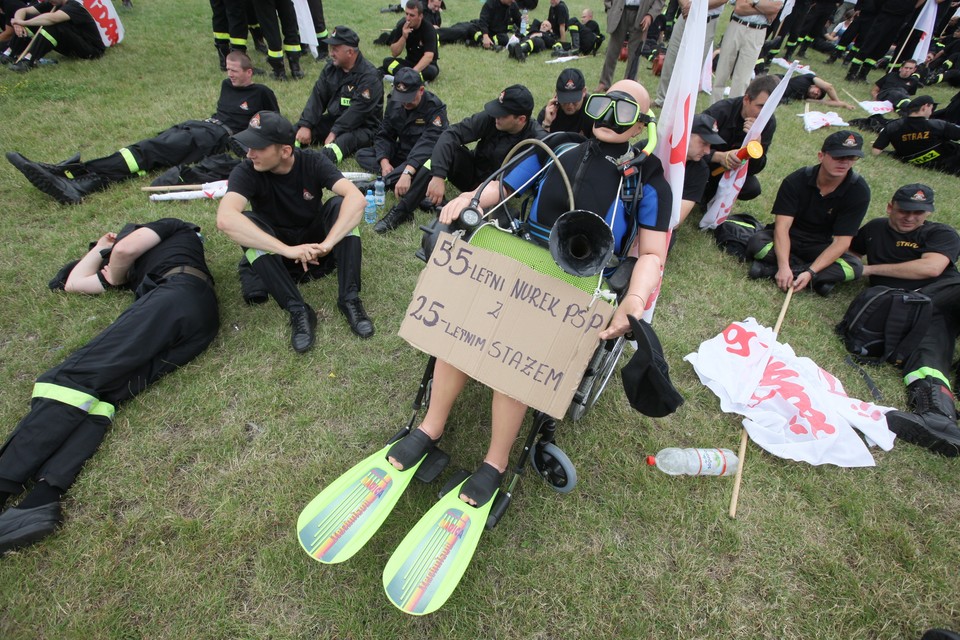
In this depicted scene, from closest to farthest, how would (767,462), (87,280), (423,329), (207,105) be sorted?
1. (423,329)
2. (767,462)
3. (87,280)
4. (207,105)

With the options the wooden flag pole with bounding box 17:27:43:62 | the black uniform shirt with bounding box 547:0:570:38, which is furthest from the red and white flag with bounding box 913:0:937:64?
the wooden flag pole with bounding box 17:27:43:62

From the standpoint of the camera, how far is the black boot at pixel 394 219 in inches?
187

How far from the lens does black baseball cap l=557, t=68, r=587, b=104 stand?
4770 mm

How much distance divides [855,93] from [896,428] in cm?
1154

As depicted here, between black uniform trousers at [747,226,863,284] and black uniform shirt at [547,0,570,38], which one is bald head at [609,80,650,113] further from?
black uniform shirt at [547,0,570,38]

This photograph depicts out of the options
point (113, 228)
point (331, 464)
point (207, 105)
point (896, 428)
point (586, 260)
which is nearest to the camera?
point (586, 260)

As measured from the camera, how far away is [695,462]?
9.30 ft

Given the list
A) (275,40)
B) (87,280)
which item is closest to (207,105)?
(275,40)

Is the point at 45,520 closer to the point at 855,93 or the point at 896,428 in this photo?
the point at 896,428

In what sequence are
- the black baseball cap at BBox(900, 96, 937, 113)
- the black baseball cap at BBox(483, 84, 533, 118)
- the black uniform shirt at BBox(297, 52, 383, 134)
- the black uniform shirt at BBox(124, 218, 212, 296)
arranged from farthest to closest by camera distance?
1. the black baseball cap at BBox(900, 96, 937, 113)
2. the black uniform shirt at BBox(297, 52, 383, 134)
3. the black baseball cap at BBox(483, 84, 533, 118)
4. the black uniform shirt at BBox(124, 218, 212, 296)

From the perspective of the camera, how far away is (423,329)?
2203mm

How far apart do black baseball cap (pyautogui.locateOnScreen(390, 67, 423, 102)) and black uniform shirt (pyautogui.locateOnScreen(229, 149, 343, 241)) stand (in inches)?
79.0

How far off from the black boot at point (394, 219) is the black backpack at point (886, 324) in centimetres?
432

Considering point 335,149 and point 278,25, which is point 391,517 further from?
point 278,25
